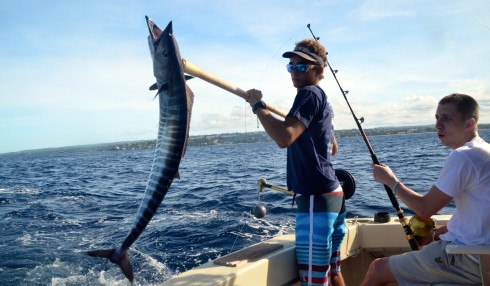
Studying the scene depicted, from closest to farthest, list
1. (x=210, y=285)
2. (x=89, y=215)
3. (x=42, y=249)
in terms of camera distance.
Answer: (x=210, y=285), (x=42, y=249), (x=89, y=215)

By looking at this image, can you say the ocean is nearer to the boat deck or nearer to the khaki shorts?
the boat deck

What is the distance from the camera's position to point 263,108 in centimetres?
327

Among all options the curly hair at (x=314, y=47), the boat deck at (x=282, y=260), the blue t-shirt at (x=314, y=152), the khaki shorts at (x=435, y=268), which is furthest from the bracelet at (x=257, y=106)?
the khaki shorts at (x=435, y=268)

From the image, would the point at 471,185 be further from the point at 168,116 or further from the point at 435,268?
the point at 168,116

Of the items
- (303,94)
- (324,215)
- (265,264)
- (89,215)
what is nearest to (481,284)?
(324,215)

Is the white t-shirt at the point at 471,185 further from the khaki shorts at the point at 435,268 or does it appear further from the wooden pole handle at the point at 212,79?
the wooden pole handle at the point at 212,79

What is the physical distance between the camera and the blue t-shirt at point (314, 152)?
3.29 metres

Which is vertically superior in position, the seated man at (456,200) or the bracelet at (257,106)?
the bracelet at (257,106)

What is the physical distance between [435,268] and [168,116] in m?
2.28

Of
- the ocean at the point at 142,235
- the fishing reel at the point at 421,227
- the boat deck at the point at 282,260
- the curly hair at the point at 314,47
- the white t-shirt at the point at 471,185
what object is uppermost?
the curly hair at the point at 314,47

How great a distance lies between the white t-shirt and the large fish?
1.90 m

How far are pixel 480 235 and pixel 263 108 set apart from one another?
6.03 feet

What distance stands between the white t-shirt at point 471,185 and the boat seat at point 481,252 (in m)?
0.13

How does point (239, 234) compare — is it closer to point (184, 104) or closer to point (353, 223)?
point (353, 223)
